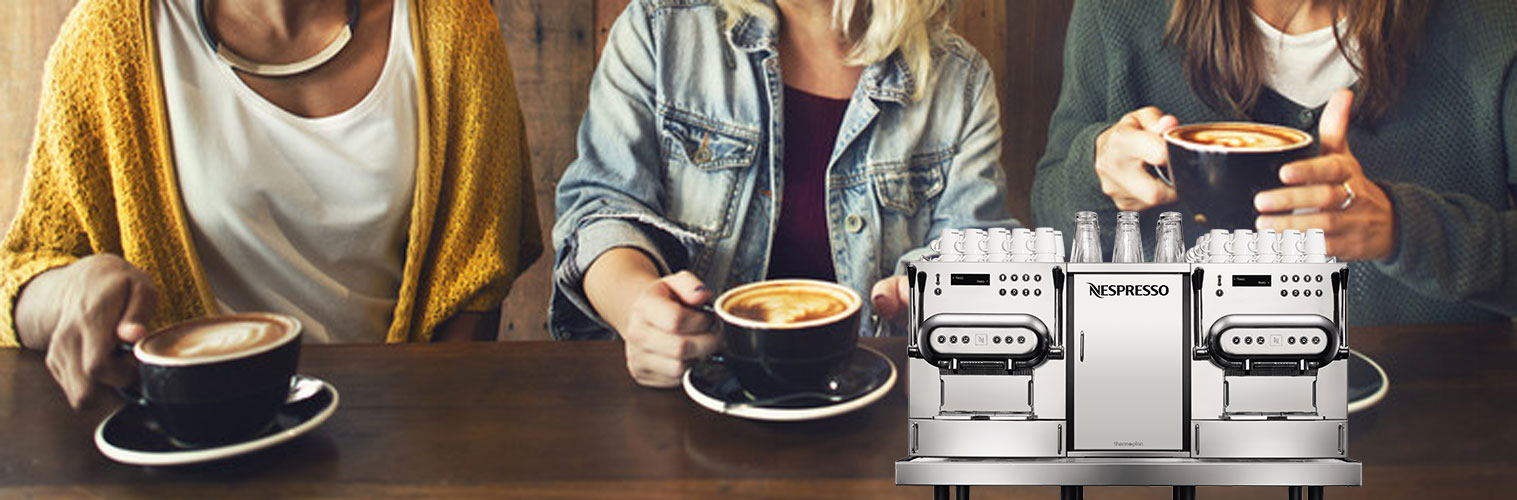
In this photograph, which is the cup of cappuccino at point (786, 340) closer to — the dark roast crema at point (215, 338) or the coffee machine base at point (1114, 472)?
the coffee machine base at point (1114, 472)

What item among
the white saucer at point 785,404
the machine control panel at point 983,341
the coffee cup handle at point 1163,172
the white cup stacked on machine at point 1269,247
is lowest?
the white saucer at point 785,404

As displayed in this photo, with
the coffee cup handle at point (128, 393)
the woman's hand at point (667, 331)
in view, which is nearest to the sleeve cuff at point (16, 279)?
the coffee cup handle at point (128, 393)

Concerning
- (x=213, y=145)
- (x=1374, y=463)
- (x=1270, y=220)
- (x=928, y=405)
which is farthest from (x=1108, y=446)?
(x=213, y=145)

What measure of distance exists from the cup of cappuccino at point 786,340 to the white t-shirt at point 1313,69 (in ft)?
2.21

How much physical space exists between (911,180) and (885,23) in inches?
8.2

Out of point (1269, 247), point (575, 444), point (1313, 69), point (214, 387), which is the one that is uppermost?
point (1313, 69)

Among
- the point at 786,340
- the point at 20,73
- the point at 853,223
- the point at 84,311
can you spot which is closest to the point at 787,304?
the point at 786,340

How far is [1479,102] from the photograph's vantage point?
4.38 ft

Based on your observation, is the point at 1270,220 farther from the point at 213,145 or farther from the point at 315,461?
the point at 213,145

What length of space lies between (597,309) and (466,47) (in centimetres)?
38

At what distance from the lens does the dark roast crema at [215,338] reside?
3.51ft

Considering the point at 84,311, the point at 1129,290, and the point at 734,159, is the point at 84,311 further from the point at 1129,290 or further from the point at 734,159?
the point at 1129,290

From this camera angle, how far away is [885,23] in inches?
53.4

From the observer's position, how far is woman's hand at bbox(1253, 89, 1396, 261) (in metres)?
1.32
